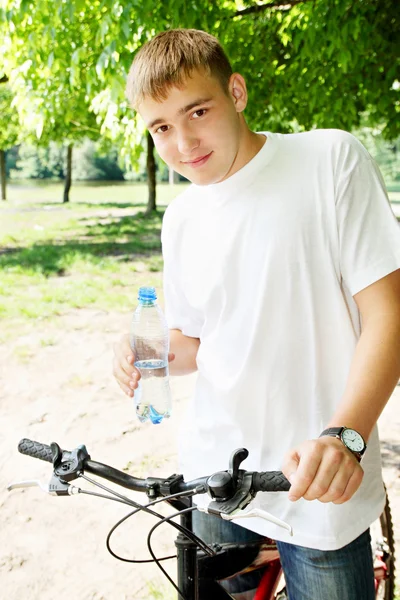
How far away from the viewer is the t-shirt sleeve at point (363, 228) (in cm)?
159

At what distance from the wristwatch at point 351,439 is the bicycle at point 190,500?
13cm

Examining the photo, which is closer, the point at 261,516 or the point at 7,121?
the point at 261,516

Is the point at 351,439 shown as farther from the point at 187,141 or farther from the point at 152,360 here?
the point at 152,360

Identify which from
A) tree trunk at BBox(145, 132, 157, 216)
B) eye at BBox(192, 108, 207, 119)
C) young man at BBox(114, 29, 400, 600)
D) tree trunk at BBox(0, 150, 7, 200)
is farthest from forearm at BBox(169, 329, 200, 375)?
tree trunk at BBox(0, 150, 7, 200)

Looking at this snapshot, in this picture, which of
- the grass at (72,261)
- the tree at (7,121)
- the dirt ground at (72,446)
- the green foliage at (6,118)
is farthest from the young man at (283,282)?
the green foliage at (6,118)

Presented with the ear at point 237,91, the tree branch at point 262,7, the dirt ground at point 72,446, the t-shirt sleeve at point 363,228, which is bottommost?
Result: the dirt ground at point 72,446

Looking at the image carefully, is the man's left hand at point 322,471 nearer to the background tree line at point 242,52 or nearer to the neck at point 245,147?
the neck at point 245,147

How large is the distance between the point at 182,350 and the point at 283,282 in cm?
50

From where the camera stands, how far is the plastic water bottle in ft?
6.81

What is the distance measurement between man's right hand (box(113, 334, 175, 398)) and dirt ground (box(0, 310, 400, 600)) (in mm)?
2220

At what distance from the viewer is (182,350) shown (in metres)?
2.08

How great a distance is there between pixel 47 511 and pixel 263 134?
339 centimetres

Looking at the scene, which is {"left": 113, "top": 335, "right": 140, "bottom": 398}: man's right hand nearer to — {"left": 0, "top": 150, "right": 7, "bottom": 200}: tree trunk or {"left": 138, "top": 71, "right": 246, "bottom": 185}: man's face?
{"left": 138, "top": 71, "right": 246, "bottom": 185}: man's face

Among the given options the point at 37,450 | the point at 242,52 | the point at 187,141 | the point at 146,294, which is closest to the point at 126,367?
the point at 146,294
